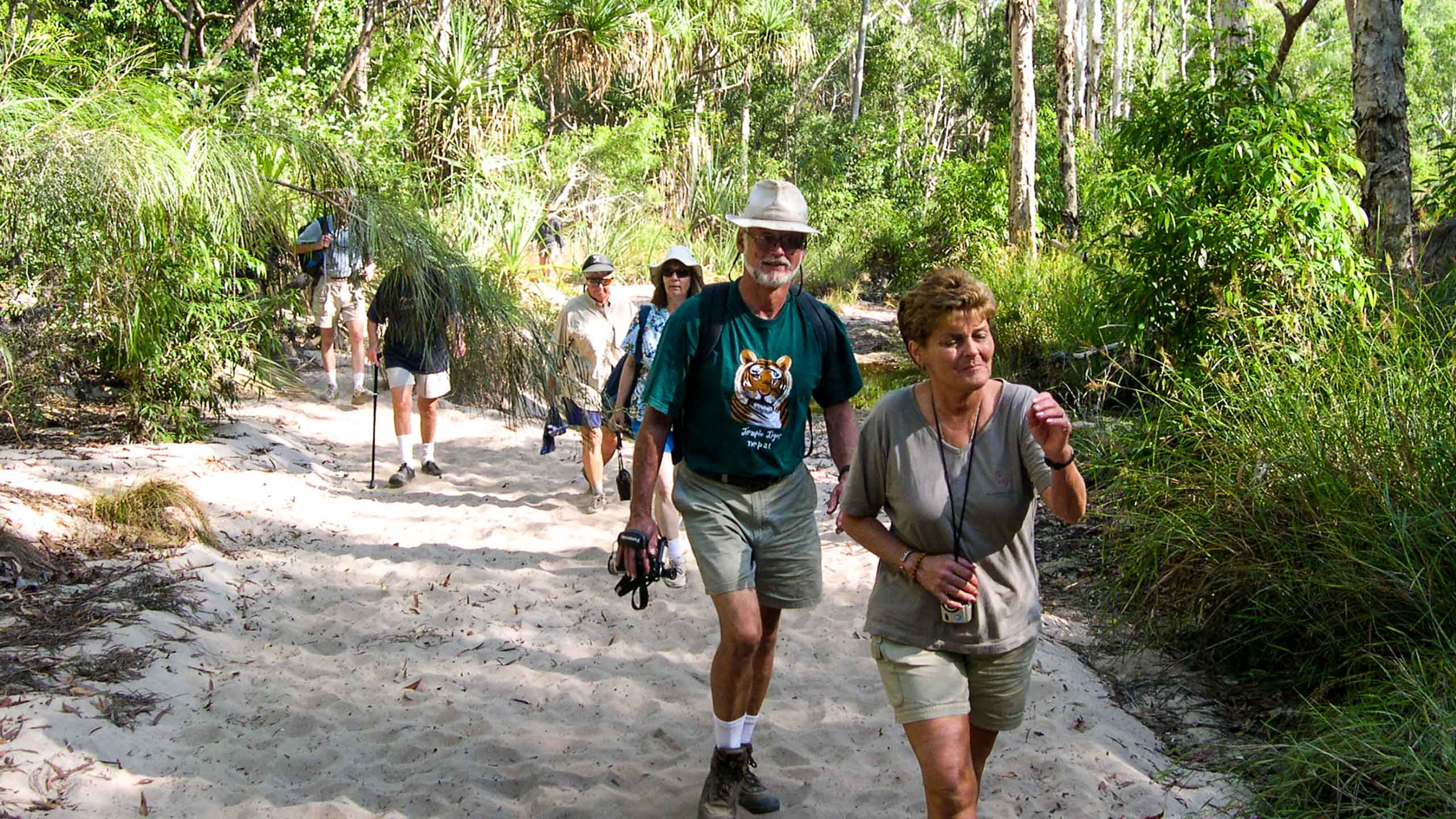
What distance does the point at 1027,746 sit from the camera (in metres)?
4.41

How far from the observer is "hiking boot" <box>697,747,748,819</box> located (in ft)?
12.5

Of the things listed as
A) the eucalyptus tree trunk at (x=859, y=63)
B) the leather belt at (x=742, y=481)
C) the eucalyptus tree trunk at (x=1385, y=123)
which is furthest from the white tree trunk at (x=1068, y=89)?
the eucalyptus tree trunk at (x=859, y=63)

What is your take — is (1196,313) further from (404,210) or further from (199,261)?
(199,261)

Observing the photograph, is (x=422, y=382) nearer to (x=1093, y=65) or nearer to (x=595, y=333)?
(x=595, y=333)

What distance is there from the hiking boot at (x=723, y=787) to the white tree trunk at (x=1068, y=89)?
14.3 m

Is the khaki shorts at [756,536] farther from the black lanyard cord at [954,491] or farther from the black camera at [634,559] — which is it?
the black lanyard cord at [954,491]

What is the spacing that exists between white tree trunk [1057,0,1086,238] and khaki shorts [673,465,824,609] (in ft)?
45.7

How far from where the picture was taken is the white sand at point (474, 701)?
158 inches

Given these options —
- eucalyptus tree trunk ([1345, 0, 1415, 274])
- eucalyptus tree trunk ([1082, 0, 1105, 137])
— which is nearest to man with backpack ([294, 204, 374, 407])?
eucalyptus tree trunk ([1345, 0, 1415, 274])

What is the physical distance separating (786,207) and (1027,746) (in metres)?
2.22

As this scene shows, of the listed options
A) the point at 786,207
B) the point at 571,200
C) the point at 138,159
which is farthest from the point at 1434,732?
the point at 571,200

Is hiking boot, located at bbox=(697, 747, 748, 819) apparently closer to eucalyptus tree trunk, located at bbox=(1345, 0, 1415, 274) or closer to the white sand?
the white sand

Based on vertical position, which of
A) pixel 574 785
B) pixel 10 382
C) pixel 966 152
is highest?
pixel 966 152

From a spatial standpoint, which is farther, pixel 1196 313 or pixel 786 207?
pixel 1196 313
